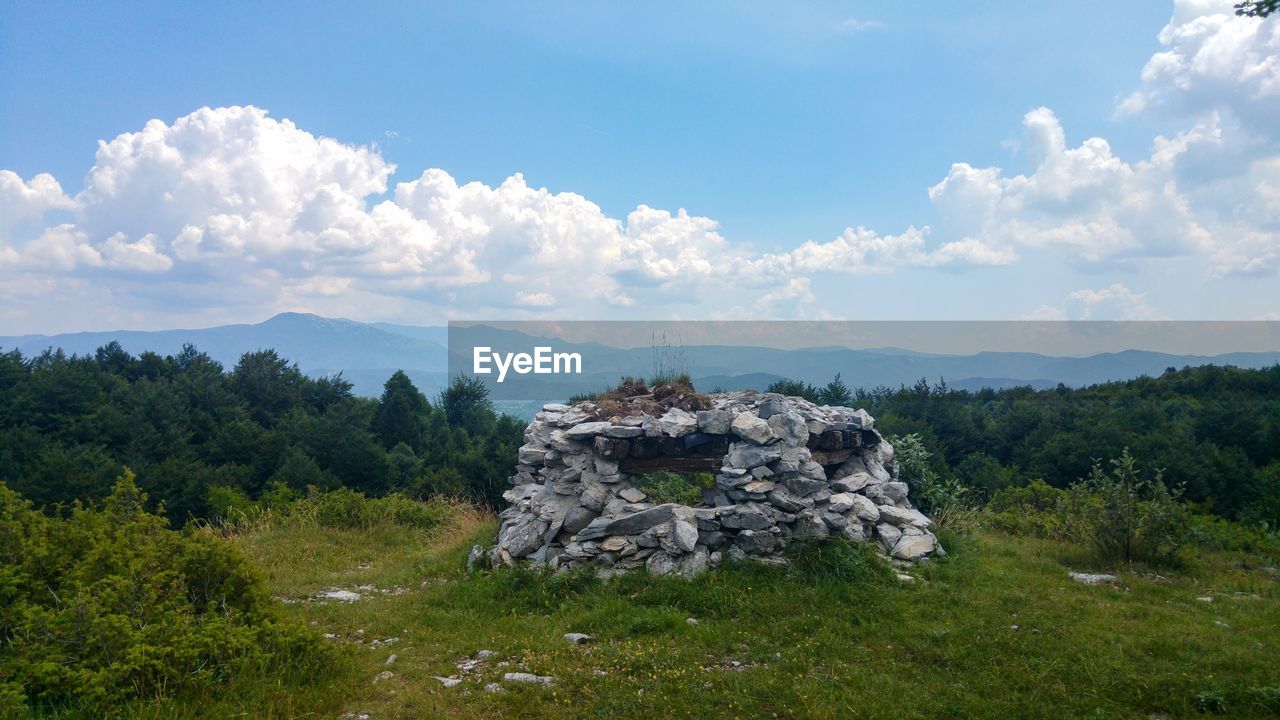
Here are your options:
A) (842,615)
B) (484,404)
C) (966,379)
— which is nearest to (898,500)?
(842,615)

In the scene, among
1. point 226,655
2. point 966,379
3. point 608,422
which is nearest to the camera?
point 226,655

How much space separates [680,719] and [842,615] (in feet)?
8.92

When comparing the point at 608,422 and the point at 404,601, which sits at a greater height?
the point at 608,422

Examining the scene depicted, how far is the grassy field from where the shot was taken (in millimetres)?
5289

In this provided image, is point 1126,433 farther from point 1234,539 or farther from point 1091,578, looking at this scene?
point 1091,578

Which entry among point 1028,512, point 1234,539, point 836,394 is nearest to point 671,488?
point 1028,512

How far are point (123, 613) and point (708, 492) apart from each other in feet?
22.7

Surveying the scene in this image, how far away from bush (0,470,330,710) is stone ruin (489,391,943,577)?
375cm

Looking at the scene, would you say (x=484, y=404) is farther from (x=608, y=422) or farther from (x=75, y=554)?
(x=75, y=554)

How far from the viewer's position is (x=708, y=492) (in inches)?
395

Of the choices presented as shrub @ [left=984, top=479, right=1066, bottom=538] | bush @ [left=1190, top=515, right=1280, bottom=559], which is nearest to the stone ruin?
shrub @ [left=984, top=479, right=1066, bottom=538]

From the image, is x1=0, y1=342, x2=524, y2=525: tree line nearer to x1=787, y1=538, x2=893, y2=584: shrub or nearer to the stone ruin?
the stone ruin

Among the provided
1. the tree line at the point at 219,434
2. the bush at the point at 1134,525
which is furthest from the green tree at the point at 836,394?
the bush at the point at 1134,525

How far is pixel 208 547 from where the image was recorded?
6.14 meters
